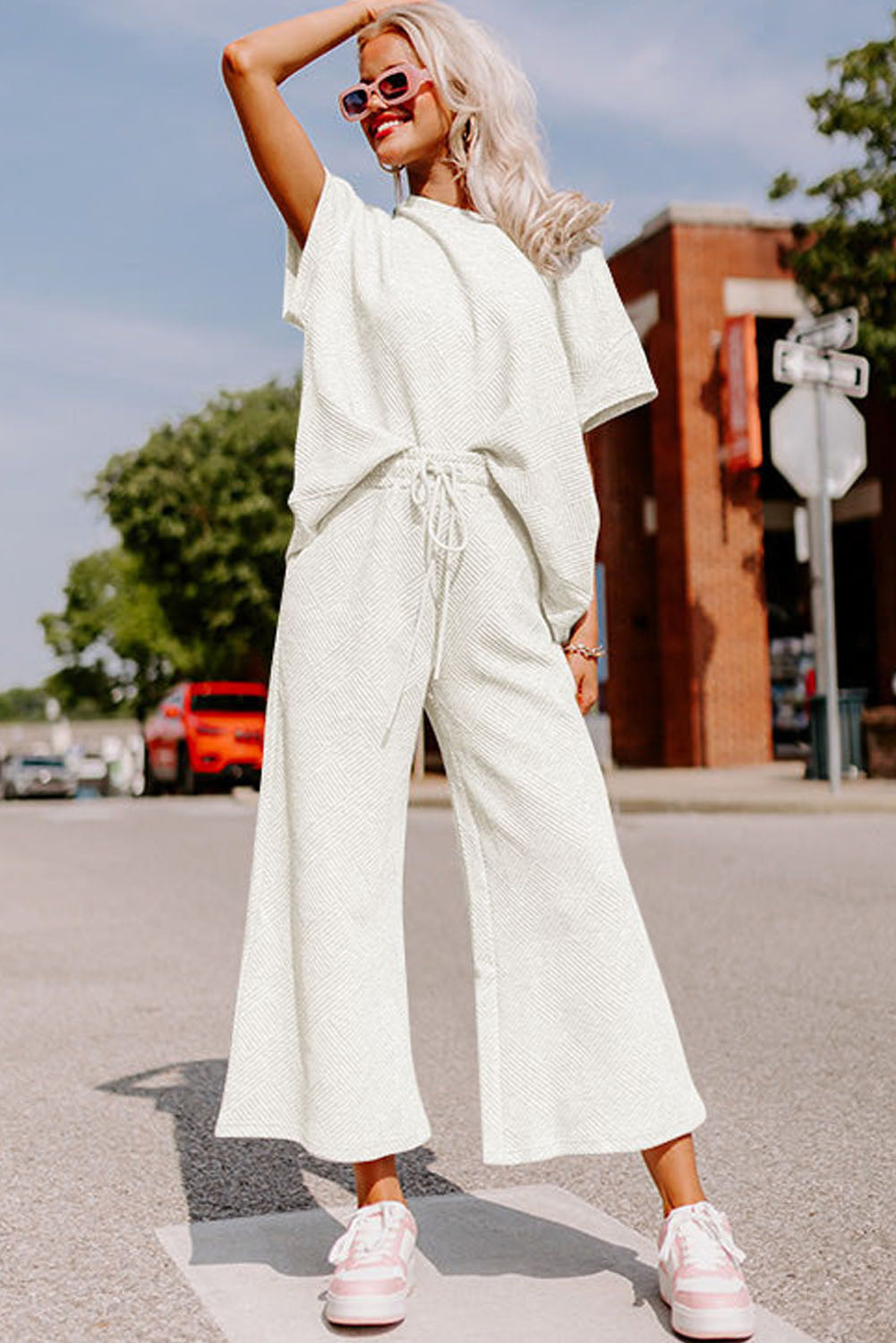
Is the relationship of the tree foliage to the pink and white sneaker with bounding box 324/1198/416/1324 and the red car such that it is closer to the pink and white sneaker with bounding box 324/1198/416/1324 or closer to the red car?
the red car

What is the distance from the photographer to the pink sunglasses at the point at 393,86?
8.29 ft

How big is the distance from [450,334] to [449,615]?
1.39ft

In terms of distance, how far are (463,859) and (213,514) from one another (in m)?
33.4

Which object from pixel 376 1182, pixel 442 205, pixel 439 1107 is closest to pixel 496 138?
pixel 442 205

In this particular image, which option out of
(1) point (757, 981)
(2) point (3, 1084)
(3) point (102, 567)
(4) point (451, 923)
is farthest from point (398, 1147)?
(3) point (102, 567)

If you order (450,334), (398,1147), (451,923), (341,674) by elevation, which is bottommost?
(451,923)

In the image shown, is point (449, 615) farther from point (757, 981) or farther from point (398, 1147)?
point (757, 981)

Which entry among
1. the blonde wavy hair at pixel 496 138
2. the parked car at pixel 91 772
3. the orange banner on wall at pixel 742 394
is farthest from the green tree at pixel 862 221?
the parked car at pixel 91 772

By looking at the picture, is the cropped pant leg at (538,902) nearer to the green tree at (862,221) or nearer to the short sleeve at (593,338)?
the short sleeve at (593,338)

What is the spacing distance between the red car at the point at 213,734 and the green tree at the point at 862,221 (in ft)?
33.2

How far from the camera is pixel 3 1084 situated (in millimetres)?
4320

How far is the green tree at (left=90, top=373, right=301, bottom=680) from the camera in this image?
115 feet

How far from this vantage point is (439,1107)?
156 inches

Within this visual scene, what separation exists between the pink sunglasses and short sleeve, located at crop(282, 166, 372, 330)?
0.44ft
